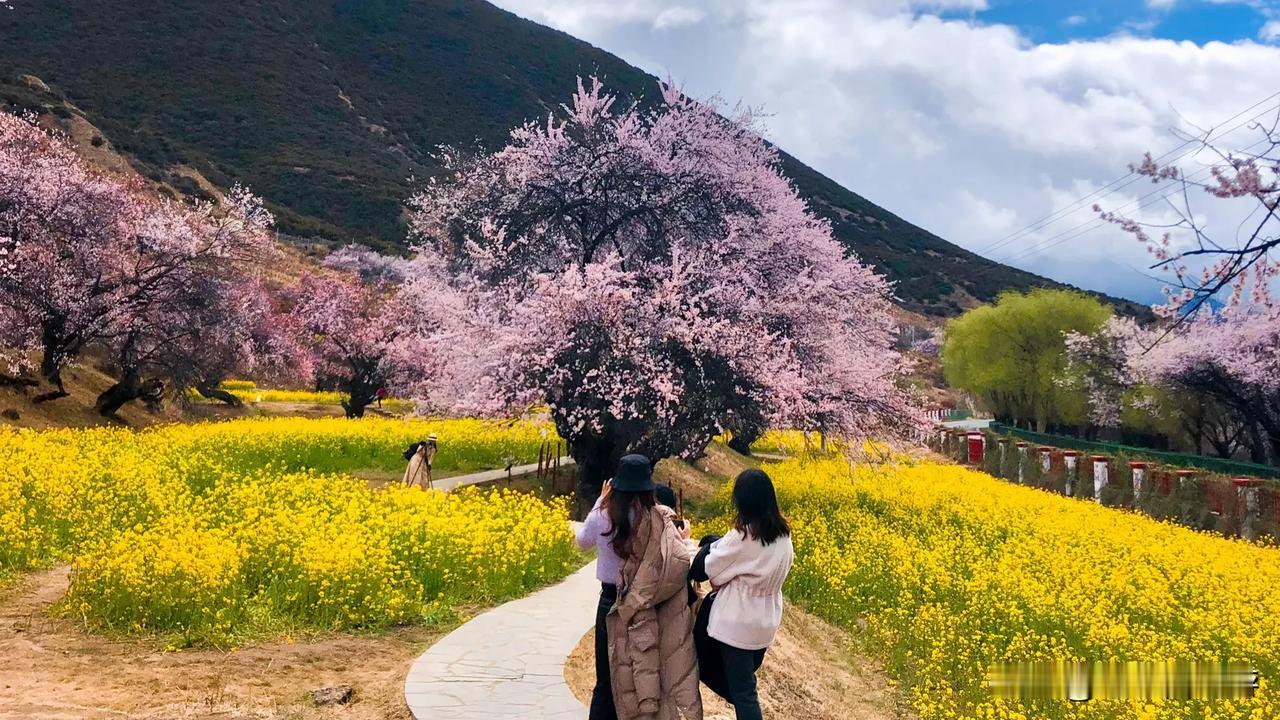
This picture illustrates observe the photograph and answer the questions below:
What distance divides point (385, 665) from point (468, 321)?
10.2m

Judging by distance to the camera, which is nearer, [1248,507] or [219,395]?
[1248,507]

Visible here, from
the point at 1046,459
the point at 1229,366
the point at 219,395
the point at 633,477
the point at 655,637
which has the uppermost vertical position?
the point at 1229,366

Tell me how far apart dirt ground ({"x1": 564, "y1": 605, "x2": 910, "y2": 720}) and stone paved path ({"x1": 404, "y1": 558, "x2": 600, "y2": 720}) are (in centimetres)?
24

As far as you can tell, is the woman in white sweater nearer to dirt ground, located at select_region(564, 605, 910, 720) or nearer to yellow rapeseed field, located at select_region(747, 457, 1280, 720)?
dirt ground, located at select_region(564, 605, 910, 720)

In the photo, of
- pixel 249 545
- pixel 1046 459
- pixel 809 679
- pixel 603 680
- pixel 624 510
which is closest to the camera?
pixel 624 510

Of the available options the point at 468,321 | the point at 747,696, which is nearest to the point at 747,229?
the point at 468,321

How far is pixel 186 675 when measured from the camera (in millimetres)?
6227

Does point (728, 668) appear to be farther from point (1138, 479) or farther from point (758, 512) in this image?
point (1138, 479)

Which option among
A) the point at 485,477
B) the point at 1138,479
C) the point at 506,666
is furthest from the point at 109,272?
the point at 1138,479

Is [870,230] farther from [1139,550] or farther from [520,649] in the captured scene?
[520,649]

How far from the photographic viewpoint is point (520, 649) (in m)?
6.93

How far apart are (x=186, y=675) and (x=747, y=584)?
14.3ft

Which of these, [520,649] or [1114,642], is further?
[1114,642]

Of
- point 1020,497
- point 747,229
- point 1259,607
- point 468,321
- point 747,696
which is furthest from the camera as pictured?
point 1020,497
